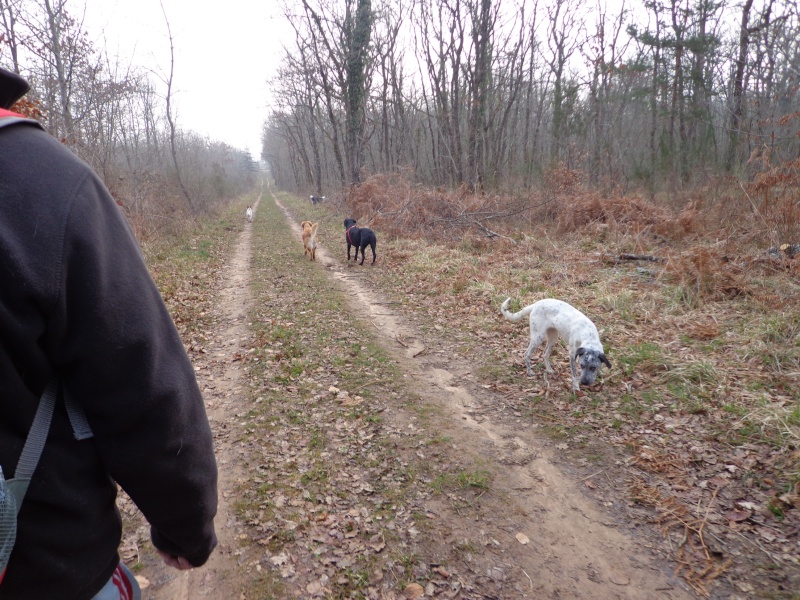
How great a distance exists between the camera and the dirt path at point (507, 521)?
296 cm

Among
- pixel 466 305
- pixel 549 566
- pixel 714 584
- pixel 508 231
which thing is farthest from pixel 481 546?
pixel 508 231

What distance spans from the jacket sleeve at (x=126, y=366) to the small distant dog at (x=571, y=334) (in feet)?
15.3

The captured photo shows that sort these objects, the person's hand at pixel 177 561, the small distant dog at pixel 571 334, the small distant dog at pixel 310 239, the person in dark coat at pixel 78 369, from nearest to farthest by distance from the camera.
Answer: the person in dark coat at pixel 78 369
the person's hand at pixel 177 561
the small distant dog at pixel 571 334
the small distant dog at pixel 310 239

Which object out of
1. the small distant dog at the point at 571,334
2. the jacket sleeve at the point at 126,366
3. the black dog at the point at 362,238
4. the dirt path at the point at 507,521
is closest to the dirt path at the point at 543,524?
the dirt path at the point at 507,521

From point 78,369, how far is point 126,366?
0.10 meters

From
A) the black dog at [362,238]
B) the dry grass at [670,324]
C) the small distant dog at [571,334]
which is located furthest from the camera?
the black dog at [362,238]

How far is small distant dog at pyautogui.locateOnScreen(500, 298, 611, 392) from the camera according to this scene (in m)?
5.07

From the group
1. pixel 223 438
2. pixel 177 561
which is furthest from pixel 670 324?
pixel 177 561

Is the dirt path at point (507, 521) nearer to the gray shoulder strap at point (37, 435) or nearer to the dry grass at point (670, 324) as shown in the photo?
the dry grass at point (670, 324)

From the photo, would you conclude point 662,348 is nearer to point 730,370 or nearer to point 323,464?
point 730,370

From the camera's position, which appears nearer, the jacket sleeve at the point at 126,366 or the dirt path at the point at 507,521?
the jacket sleeve at the point at 126,366

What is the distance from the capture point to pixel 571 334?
5332 mm

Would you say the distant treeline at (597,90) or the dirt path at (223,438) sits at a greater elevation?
the distant treeline at (597,90)

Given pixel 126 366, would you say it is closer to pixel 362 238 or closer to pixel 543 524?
pixel 543 524
